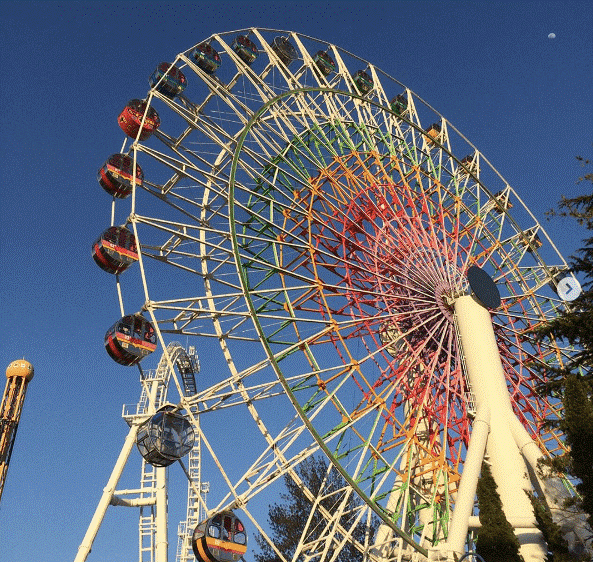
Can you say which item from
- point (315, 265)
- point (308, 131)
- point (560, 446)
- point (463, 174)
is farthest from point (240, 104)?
point (560, 446)

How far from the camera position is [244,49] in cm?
2061

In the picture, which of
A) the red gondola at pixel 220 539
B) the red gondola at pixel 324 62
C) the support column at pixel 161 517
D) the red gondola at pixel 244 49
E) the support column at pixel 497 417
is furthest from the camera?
the red gondola at pixel 324 62

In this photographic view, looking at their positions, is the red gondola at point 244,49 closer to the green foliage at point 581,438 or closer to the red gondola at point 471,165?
the red gondola at point 471,165

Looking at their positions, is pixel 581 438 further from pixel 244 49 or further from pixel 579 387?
pixel 244 49

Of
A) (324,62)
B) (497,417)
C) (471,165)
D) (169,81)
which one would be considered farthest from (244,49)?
(497,417)

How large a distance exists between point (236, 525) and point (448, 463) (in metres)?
4.70

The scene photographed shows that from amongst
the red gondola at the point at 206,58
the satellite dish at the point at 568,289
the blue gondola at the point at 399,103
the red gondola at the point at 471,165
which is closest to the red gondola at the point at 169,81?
the red gondola at the point at 206,58

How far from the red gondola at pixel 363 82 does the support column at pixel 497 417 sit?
9569 mm

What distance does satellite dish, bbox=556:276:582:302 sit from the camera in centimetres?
1808

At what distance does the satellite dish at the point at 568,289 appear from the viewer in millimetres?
18078

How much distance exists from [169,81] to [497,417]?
1234 centimetres

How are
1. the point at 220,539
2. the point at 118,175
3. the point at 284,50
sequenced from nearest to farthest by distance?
the point at 220,539
the point at 118,175
the point at 284,50

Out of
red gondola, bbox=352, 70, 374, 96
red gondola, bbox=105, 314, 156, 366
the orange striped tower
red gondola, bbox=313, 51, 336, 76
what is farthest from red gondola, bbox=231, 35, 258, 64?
the orange striped tower

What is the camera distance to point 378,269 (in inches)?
668
